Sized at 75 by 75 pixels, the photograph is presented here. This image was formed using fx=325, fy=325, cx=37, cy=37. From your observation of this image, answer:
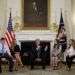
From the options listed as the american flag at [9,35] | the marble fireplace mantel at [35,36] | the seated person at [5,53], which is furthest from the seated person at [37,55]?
the marble fireplace mantel at [35,36]

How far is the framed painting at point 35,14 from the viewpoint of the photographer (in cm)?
1672

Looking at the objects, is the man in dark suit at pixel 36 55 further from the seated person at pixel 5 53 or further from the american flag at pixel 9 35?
the seated person at pixel 5 53

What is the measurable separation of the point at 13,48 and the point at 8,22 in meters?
2.25

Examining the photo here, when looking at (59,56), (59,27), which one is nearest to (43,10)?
(59,27)

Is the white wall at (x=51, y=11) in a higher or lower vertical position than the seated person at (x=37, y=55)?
higher

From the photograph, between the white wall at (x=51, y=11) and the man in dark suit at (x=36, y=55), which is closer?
the man in dark suit at (x=36, y=55)

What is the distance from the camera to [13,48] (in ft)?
47.0

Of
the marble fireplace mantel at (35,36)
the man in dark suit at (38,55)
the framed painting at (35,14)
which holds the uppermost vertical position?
the framed painting at (35,14)

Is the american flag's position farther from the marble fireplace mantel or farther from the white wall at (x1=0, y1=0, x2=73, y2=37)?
the marble fireplace mantel

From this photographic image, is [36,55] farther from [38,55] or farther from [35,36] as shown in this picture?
[35,36]

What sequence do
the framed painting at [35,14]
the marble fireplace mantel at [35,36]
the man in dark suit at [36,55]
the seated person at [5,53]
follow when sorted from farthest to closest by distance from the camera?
the framed painting at [35,14], the marble fireplace mantel at [35,36], the man in dark suit at [36,55], the seated person at [5,53]

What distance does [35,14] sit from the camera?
1695cm

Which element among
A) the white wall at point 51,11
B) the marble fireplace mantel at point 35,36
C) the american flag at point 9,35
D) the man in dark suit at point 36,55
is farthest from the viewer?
the white wall at point 51,11

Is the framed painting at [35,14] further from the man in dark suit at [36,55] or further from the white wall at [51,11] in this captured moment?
the man in dark suit at [36,55]
